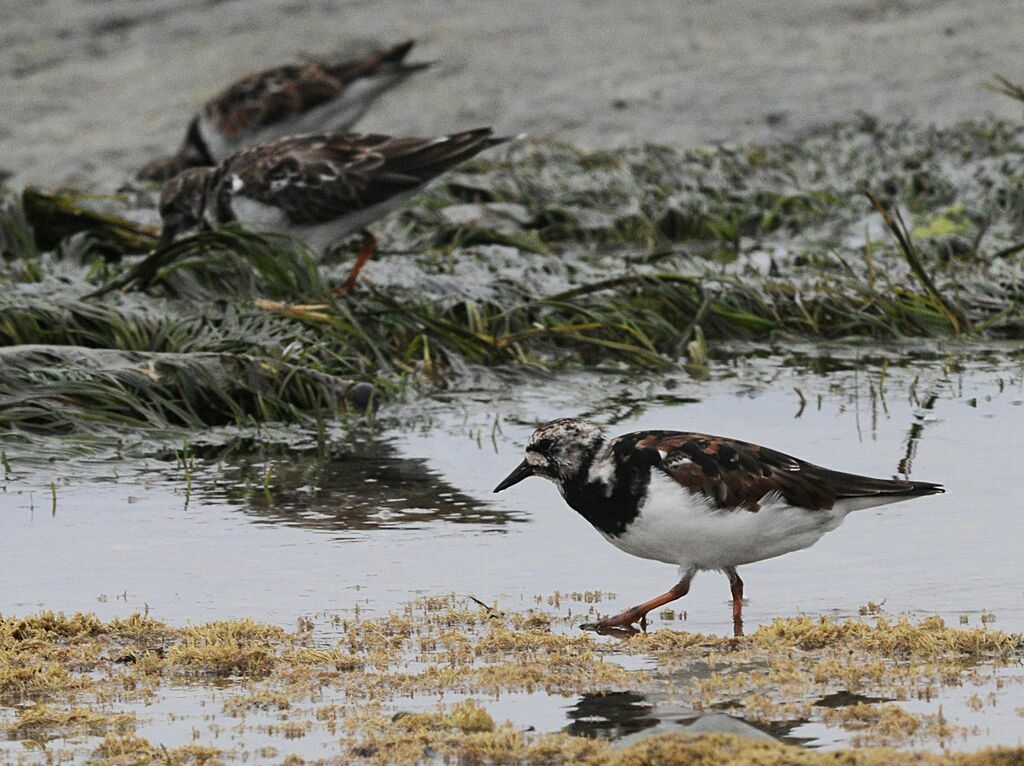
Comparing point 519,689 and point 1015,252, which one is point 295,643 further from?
point 1015,252

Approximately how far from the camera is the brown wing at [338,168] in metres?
10.3

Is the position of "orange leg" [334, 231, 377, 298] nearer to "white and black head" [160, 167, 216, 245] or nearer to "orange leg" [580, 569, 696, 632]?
"white and black head" [160, 167, 216, 245]

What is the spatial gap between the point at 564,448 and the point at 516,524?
0.70 meters

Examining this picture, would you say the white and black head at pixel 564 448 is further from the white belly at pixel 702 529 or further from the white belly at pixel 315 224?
the white belly at pixel 315 224

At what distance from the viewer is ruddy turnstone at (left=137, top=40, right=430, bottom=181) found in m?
14.8

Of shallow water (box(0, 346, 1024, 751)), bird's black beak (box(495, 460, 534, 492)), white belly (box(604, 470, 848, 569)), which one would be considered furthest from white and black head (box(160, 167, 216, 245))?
white belly (box(604, 470, 848, 569))

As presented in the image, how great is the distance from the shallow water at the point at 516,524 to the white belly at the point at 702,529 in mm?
166

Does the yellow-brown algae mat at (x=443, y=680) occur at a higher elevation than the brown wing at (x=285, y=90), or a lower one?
lower

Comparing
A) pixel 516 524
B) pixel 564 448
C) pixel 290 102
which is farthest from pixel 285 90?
pixel 564 448

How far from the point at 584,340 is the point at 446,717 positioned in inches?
204

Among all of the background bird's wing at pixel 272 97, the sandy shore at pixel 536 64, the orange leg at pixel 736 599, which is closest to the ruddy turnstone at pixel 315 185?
the background bird's wing at pixel 272 97

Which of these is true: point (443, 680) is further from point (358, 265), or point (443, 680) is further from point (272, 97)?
point (272, 97)

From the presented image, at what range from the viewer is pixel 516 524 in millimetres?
6371

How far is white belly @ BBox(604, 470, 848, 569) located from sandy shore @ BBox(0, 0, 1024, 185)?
36.8 feet
